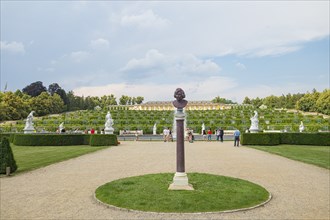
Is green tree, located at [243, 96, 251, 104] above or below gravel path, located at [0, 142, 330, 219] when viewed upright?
Result: above

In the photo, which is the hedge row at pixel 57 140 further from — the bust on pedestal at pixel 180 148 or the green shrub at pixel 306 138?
the bust on pedestal at pixel 180 148

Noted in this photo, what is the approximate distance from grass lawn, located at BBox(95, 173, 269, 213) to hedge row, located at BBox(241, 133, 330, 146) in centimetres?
1714

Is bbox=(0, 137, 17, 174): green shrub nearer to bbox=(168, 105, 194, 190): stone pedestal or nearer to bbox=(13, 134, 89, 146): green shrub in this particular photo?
bbox=(168, 105, 194, 190): stone pedestal

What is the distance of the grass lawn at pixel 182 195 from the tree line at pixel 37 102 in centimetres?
7202

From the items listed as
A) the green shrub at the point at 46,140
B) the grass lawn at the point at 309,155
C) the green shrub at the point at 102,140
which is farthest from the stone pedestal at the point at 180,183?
the green shrub at the point at 46,140

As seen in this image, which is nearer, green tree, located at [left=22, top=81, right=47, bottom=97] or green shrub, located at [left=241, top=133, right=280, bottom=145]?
green shrub, located at [left=241, top=133, right=280, bottom=145]

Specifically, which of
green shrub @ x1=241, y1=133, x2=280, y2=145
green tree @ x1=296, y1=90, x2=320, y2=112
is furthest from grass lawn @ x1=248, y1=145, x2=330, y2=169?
green tree @ x1=296, y1=90, x2=320, y2=112

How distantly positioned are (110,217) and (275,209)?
3.81 metres

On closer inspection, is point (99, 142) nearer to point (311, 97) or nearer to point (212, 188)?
point (212, 188)

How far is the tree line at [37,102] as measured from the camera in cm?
7412

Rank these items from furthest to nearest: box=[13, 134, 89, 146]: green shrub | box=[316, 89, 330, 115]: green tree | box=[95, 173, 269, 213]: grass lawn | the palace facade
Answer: the palace facade → box=[316, 89, 330, 115]: green tree → box=[13, 134, 89, 146]: green shrub → box=[95, 173, 269, 213]: grass lawn

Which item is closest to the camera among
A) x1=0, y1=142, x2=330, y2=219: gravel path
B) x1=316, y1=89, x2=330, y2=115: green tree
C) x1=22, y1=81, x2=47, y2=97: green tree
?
x1=0, y1=142, x2=330, y2=219: gravel path

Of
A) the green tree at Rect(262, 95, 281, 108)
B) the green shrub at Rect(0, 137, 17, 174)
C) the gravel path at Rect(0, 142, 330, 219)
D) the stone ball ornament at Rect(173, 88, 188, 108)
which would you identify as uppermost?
the green tree at Rect(262, 95, 281, 108)

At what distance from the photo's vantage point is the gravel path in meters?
6.91
